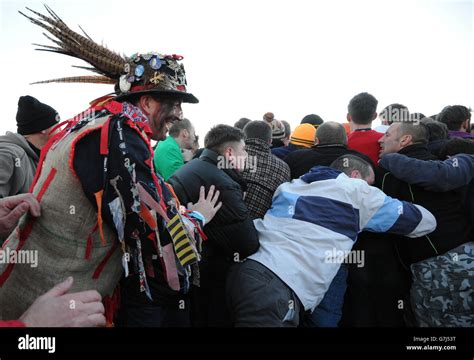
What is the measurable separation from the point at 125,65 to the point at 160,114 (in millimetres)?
336

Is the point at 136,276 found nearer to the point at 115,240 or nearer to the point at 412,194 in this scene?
the point at 115,240

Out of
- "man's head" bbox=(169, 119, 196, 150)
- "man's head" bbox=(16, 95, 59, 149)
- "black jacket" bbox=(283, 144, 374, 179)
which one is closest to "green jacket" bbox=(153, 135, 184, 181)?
"man's head" bbox=(169, 119, 196, 150)

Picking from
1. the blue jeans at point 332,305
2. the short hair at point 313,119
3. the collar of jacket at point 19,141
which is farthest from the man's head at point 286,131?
the collar of jacket at point 19,141

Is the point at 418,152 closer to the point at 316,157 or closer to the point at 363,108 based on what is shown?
the point at 316,157

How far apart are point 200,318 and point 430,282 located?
1815 millimetres

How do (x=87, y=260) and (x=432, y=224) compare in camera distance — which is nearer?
(x=87, y=260)

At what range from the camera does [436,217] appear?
129 inches

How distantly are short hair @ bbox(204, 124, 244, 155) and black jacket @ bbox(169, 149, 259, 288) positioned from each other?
13 cm

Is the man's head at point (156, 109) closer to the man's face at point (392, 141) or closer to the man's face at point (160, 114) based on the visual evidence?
the man's face at point (160, 114)

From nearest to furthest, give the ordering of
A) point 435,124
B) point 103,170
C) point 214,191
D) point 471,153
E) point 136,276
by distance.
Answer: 1. point 103,170
2. point 136,276
3. point 214,191
4. point 471,153
5. point 435,124

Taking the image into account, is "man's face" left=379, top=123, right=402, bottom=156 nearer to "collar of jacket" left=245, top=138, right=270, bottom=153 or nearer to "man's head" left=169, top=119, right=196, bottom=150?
"collar of jacket" left=245, top=138, right=270, bottom=153

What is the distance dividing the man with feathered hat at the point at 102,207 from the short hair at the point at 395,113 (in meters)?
2.41

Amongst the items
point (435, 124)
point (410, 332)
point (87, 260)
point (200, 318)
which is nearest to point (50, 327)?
point (87, 260)

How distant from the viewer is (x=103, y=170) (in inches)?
74.8
